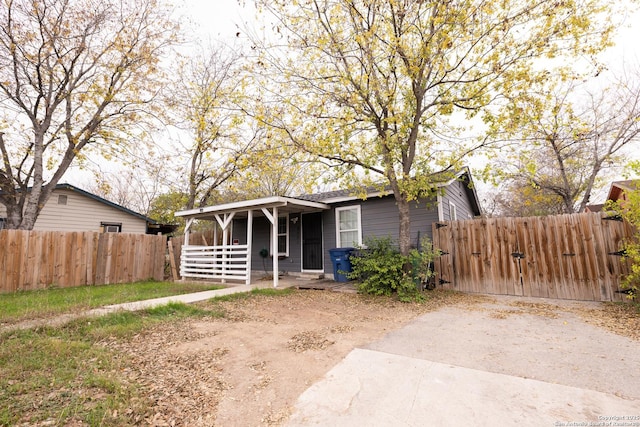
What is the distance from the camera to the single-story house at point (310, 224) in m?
8.51

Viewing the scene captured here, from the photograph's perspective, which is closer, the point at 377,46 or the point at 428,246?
the point at 377,46

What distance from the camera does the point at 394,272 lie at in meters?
6.70

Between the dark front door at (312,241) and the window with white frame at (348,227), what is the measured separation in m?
0.80

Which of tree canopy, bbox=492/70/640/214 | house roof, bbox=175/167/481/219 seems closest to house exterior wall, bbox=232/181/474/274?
house roof, bbox=175/167/481/219

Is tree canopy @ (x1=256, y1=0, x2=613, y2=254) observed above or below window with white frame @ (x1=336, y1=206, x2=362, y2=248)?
above

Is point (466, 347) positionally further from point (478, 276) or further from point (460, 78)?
point (460, 78)

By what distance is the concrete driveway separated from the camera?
2107mm

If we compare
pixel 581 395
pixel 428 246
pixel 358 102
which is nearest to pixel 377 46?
pixel 358 102

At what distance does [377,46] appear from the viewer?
6.42m

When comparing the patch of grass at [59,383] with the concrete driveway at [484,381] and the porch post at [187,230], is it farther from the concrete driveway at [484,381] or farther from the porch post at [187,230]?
the porch post at [187,230]

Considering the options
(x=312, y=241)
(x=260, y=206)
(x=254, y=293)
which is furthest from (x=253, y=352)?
(x=312, y=241)

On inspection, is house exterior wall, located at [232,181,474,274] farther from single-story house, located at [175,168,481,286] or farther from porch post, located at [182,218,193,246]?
porch post, located at [182,218,193,246]

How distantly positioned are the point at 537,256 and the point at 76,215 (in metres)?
17.5

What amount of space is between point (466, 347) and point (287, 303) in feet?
12.6
